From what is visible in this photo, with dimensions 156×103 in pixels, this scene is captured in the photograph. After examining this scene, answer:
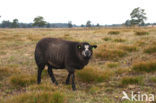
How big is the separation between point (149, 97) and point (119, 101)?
34.8 inches

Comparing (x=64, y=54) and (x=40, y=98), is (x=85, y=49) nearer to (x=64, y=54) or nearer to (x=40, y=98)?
(x=64, y=54)

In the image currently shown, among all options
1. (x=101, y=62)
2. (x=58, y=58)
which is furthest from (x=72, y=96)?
(x=101, y=62)

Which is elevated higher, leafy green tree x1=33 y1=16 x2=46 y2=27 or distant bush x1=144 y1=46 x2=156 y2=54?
leafy green tree x1=33 y1=16 x2=46 y2=27

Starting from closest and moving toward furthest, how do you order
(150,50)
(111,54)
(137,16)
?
1. (150,50)
2. (111,54)
3. (137,16)

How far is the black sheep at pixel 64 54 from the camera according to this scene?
6145 mm

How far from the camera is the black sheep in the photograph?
20.2ft

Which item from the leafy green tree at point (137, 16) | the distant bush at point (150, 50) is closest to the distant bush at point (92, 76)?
the distant bush at point (150, 50)

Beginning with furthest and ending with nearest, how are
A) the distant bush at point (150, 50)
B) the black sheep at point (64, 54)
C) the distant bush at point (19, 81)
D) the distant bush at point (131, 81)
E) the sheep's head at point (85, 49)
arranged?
the distant bush at point (150, 50) < the distant bush at point (19, 81) < the distant bush at point (131, 81) < the black sheep at point (64, 54) < the sheep's head at point (85, 49)

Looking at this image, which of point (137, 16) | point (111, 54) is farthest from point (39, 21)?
point (111, 54)

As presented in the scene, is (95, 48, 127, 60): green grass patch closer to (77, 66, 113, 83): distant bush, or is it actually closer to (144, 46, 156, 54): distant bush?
(144, 46, 156, 54): distant bush

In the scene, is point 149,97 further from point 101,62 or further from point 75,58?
point 101,62

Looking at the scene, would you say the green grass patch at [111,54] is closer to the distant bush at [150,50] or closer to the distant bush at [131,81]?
the distant bush at [150,50]

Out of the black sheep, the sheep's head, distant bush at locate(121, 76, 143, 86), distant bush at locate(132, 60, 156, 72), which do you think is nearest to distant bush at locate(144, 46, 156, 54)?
distant bush at locate(132, 60, 156, 72)

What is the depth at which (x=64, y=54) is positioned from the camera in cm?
661
